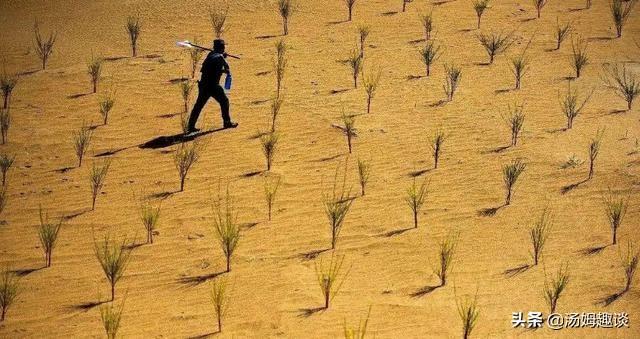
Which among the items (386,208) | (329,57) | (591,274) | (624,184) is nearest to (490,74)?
(329,57)

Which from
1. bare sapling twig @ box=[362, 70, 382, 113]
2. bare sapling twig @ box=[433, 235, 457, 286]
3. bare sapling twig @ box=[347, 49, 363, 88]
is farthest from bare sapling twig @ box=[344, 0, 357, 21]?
bare sapling twig @ box=[433, 235, 457, 286]

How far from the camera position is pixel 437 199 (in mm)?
9891

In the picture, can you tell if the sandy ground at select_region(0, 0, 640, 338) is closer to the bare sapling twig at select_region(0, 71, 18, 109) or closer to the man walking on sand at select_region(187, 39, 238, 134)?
the bare sapling twig at select_region(0, 71, 18, 109)

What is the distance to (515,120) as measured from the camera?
38.0 feet

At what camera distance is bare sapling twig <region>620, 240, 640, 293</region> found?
8289mm

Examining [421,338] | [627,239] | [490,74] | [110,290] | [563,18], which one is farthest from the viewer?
[563,18]

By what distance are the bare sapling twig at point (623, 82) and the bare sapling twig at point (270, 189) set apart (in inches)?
215

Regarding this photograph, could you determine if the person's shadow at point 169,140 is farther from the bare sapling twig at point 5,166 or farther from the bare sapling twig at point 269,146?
the bare sapling twig at point 5,166

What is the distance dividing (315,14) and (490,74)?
401cm

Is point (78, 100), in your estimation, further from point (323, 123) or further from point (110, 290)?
point (110, 290)


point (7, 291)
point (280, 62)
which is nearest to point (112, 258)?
point (7, 291)

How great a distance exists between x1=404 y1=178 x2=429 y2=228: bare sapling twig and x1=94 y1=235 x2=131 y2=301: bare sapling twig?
9.64 feet

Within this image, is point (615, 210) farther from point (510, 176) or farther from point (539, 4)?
point (539, 4)

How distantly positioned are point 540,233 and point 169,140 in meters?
4.98
